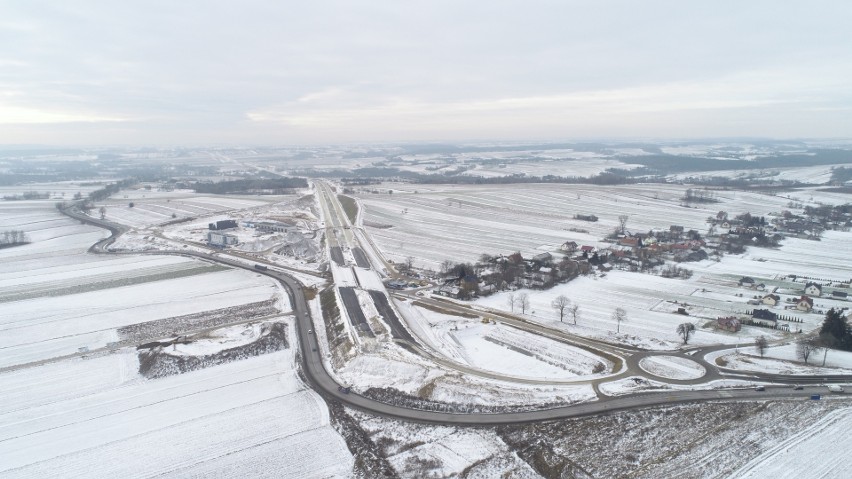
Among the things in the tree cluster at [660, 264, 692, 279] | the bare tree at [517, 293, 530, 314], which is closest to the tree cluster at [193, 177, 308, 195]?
the bare tree at [517, 293, 530, 314]

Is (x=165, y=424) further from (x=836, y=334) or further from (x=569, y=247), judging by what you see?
(x=569, y=247)

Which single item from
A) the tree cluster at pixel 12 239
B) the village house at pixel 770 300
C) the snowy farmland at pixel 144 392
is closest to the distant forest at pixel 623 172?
the tree cluster at pixel 12 239

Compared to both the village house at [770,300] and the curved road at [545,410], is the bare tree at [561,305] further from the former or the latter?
the village house at [770,300]

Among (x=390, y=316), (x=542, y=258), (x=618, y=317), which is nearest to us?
(x=618, y=317)

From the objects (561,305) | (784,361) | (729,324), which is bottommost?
(784,361)

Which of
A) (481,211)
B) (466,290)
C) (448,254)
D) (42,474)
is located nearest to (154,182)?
(481,211)

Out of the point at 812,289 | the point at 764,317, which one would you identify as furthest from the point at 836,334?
the point at 812,289

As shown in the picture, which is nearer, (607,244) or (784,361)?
(784,361)
